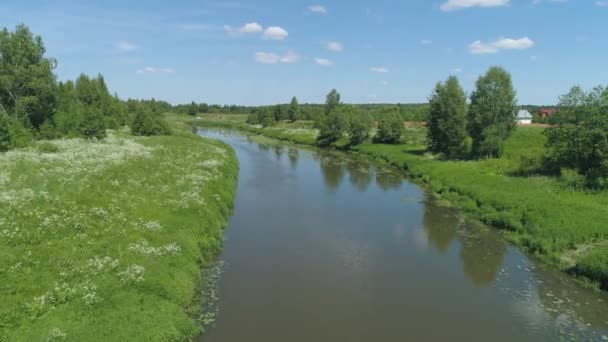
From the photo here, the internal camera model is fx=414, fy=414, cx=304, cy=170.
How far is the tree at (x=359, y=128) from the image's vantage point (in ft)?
265

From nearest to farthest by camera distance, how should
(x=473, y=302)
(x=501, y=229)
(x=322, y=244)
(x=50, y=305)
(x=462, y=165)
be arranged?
1. (x=50, y=305)
2. (x=473, y=302)
3. (x=322, y=244)
4. (x=501, y=229)
5. (x=462, y=165)

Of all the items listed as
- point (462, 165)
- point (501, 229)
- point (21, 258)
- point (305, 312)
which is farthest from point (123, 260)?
point (462, 165)

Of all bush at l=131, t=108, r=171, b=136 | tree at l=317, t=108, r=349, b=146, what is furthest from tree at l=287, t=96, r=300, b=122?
bush at l=131, t=108, r=171, b=136

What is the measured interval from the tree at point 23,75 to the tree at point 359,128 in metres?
51.3

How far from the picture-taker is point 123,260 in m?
17.6

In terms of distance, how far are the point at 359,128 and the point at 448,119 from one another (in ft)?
78.6

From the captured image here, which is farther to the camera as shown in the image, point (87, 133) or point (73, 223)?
point (87, 133)

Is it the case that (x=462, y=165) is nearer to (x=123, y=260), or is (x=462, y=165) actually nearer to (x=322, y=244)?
(x=322, y=244)

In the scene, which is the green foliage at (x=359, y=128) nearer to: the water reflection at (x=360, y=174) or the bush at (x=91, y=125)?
the water reflection at (x=360, y=174)

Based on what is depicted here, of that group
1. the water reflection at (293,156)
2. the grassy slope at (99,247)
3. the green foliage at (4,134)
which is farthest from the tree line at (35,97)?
the water reflection at (293,156)

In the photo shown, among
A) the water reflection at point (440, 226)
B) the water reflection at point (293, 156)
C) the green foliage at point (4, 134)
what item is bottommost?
the water reflection at point (440, 226)

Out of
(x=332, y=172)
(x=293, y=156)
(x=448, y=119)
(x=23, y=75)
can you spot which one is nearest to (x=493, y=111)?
(x=448, y=119)

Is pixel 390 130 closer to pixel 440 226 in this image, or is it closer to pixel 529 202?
pixel 529 202

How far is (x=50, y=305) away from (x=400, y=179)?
139 ft
